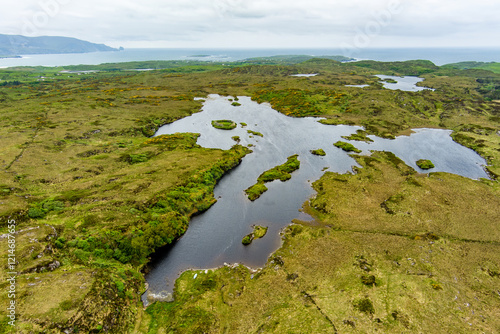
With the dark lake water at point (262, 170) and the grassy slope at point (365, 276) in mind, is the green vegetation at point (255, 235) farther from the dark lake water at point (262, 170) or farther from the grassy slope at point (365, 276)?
the grassy slope at point (365, 276)

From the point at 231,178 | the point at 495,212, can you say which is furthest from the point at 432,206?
the point at 231,178

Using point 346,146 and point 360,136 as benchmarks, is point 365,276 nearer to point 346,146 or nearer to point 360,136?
point 346,146

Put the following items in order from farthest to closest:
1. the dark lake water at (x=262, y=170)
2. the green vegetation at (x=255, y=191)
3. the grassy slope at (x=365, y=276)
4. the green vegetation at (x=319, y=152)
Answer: the green vegetation at (x=319, y=152)
the green vegetation at (x=255, y=191)
the dark lake water at (x=262, y=170)
the grassy slope at (x=365, y=276)

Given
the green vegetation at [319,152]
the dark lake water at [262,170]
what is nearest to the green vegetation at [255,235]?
the dark lake water at [262,170]

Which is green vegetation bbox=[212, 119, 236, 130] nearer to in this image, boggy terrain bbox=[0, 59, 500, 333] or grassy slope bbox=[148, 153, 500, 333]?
boggy terrain bbox=[0, 59, 500, 333]

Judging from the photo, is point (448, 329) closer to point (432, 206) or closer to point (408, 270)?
point (408, 270)

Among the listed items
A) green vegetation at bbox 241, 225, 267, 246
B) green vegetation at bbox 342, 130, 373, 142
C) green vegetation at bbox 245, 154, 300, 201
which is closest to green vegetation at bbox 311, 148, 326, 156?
green vegetation at bbox 245, 154, 300, 201
